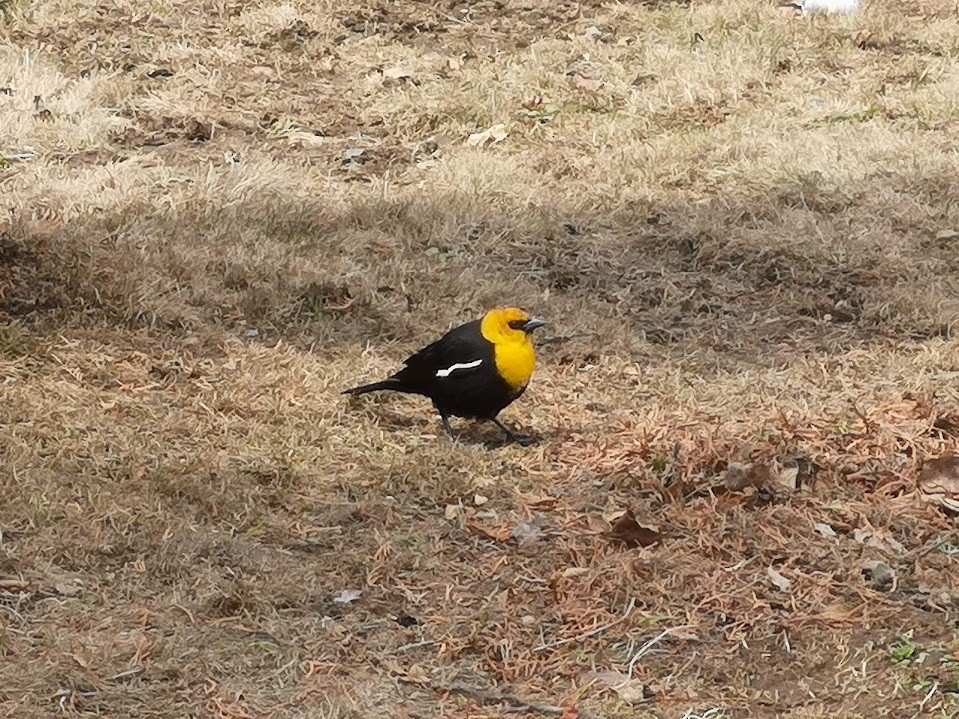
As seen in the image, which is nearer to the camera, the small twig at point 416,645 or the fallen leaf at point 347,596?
the small twig at point 416,645

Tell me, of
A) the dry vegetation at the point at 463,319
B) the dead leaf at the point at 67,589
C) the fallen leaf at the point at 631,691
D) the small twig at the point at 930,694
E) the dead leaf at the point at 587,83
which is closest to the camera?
the small twig at the point at 930,694

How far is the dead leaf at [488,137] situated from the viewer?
9195 millimetres

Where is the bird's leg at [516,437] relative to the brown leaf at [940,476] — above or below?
below

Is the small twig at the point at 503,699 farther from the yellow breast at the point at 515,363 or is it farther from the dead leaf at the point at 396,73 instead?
the dead leaf at the point at 396,73

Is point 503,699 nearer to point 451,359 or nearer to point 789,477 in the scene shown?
point 789,477

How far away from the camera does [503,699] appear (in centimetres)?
378

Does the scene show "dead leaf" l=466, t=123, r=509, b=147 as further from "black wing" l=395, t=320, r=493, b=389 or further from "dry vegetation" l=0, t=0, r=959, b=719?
"black wing" l=395, t=320, r=493, b=389

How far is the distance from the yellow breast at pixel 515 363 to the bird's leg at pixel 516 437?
20 cm

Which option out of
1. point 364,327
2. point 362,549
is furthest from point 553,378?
point 362,549

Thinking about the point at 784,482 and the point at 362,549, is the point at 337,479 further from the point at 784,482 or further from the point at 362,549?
the point at 784,482

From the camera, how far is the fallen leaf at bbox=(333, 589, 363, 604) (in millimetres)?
4281

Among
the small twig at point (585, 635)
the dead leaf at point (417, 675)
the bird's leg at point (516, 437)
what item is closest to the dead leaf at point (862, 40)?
the bird's leg at point (516, 437)

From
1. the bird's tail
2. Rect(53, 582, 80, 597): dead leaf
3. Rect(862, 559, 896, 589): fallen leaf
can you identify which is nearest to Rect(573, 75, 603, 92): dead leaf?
the bird's tail

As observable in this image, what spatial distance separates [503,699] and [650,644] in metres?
0.51
